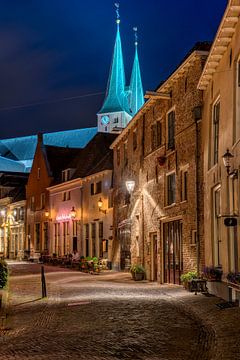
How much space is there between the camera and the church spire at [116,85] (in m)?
110

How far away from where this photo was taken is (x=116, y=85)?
11094 cm

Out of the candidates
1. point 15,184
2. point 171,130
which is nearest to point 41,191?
point 15,184

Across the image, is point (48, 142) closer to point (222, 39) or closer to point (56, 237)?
point (56, 237)

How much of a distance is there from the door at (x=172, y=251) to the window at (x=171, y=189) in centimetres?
92

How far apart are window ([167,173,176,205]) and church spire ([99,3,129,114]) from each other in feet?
289

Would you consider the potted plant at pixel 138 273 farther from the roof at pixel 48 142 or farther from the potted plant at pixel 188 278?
the roof at pixel 48 142

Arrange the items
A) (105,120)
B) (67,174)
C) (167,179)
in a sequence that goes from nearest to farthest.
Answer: (167,179)
(67,174)
(105,120)

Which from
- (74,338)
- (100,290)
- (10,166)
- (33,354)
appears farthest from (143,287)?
(10,166)

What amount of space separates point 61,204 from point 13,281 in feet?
68.7

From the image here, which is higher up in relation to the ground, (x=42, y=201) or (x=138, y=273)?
(x=42, y=201)

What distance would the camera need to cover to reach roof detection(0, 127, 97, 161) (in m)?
106

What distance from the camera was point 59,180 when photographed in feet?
161

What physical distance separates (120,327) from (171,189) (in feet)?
39.1

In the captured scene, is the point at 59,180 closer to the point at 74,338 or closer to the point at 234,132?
the point at 234,132
